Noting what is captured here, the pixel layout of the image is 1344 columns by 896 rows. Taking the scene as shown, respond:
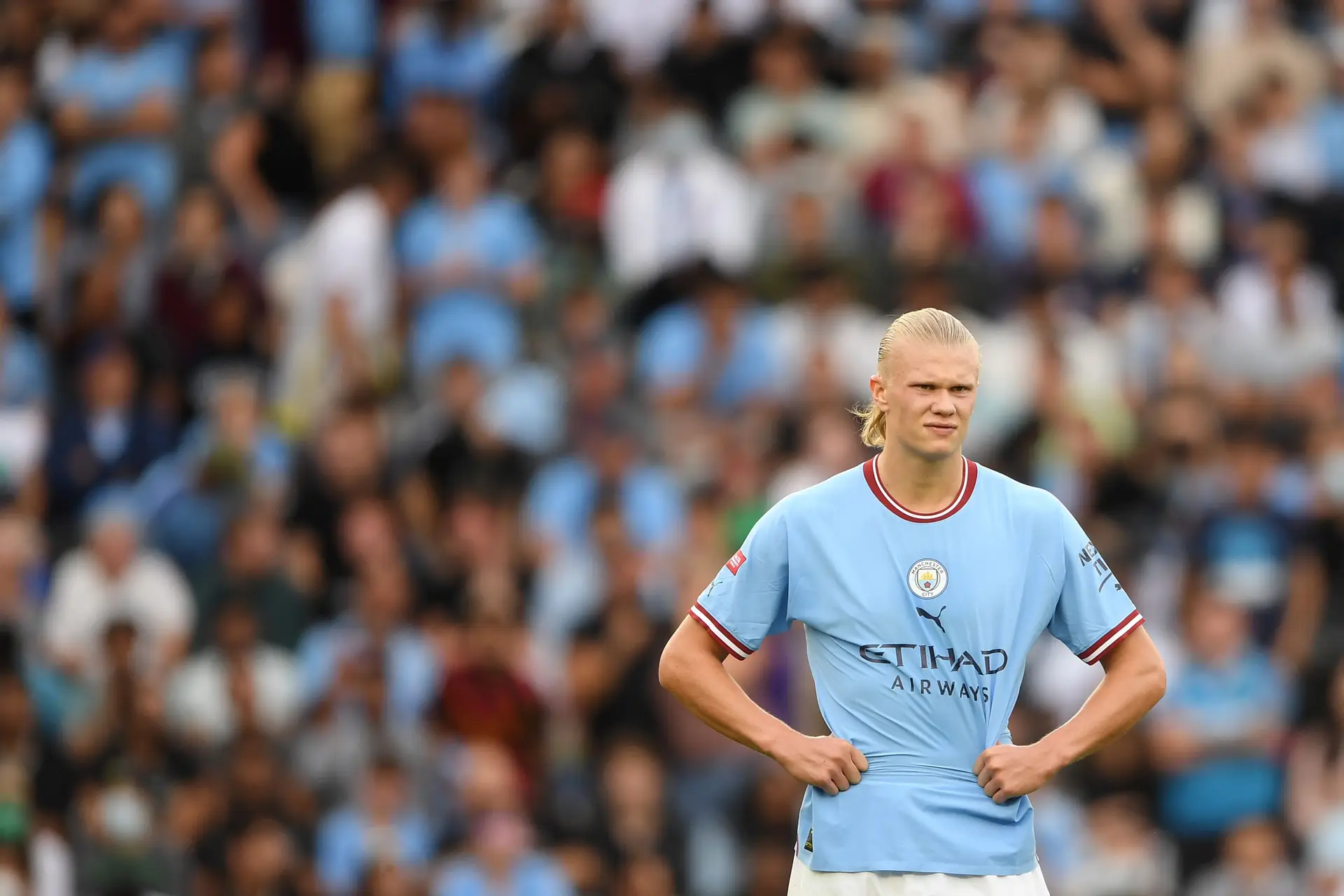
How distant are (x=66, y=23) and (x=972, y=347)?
1321cm

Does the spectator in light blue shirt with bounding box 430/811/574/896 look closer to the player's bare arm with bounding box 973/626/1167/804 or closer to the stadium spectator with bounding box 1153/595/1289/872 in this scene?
the stadium spectator with bounding box 1153/595/1289/872

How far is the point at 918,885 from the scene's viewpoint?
602cm

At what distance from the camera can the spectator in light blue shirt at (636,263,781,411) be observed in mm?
14344

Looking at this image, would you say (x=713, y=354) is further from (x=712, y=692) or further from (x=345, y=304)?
(x=712, y=692)

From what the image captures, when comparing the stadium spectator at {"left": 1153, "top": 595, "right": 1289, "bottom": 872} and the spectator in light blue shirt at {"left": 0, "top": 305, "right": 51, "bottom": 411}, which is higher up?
the spectator in light blue shirt at {"left": 0, "top": 305, "right": 51, "bottom": 411}

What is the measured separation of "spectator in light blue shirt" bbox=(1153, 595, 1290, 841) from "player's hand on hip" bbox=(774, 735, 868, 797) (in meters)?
6.73

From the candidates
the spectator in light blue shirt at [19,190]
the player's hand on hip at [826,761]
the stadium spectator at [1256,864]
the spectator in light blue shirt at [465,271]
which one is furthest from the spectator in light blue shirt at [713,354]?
the player's hand on hip at [826,761]

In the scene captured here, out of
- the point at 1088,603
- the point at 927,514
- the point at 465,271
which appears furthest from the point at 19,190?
the point at 1088,603

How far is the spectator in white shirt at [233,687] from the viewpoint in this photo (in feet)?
42.0

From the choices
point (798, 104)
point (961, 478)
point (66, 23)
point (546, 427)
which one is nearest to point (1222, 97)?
point (798, 104)

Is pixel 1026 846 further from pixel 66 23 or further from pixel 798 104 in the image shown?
pixel 66 23

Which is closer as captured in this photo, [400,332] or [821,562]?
[821,562]

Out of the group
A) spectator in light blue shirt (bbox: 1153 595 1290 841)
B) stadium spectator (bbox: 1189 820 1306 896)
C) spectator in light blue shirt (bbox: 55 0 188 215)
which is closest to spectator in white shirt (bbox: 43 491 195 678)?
spectator in light blue shirt (bbox: 55 0 188 215)

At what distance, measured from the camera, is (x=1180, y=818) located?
40.6ft
